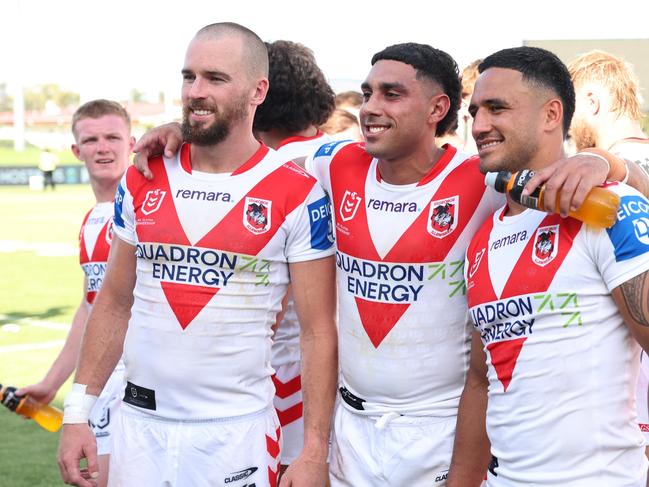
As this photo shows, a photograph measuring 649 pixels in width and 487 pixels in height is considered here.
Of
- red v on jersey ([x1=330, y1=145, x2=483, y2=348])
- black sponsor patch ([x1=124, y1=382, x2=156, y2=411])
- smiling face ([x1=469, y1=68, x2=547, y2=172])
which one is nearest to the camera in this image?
smiling face ([x1=469, y1=68, x2=547, y2=172])

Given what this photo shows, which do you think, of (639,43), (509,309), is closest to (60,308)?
(639,43)

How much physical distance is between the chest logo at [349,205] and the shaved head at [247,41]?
0.58m

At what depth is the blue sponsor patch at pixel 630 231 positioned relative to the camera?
2822mm

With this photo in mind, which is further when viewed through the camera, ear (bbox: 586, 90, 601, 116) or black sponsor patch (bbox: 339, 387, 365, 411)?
ear (bbox: 586, 90, 601, 116)

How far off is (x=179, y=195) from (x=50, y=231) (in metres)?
23.4

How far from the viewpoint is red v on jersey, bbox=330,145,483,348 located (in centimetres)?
364

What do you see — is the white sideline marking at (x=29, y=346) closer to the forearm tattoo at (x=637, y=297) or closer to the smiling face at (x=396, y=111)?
the smiling face at (x=396, y=111)

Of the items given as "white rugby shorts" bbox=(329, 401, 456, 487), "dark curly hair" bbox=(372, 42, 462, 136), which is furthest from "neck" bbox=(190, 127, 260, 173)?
"white rugby shorts" bbox=(329, 401, 456, 487)

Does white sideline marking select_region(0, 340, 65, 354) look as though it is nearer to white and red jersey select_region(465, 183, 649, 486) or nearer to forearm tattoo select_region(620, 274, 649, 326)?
white and red jersey select_region(465, 183, 649, 486)

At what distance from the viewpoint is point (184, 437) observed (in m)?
3.68

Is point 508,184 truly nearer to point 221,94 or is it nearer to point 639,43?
point 221,94

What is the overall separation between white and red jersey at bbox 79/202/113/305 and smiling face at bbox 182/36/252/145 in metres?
1.64

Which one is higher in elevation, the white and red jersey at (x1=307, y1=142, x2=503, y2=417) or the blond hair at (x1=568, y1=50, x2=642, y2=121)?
the blond hair at (x1=568, y1=50, x2=642, y2=121)

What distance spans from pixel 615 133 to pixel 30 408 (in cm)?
342
